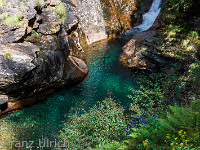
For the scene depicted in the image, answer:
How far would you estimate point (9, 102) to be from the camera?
27.1ft

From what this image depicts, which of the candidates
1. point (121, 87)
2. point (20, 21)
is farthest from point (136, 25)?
point (20, 21)

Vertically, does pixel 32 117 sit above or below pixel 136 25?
below

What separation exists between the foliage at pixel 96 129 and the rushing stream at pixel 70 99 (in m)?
1.13

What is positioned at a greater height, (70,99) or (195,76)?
(195,76)

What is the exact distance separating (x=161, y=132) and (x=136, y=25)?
51.8 ft

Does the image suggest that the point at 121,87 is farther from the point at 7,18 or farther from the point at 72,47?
the point at 7,18

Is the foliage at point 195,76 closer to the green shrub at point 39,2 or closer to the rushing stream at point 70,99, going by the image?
the rushing stream at point 70,99

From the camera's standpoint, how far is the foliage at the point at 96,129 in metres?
5.71

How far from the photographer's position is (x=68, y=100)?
920 centimetres

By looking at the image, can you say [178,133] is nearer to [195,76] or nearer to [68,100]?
[195,76]

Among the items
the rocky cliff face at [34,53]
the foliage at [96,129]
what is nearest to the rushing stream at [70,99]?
the rocky cliff face at [34,53]

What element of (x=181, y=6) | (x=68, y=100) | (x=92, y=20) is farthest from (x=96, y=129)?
(x=92, y=20)

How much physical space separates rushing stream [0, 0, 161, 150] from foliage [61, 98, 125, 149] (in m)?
1.13

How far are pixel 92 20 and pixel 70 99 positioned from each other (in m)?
9.94
